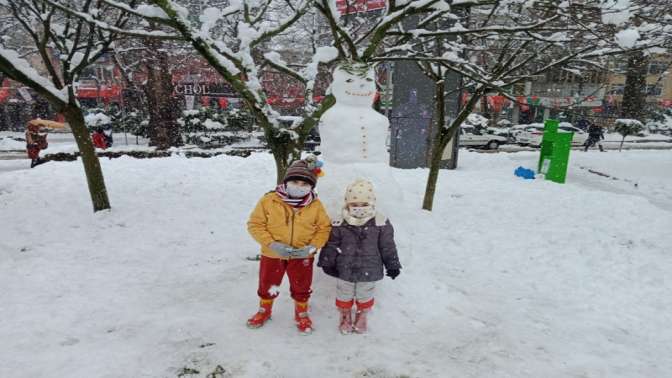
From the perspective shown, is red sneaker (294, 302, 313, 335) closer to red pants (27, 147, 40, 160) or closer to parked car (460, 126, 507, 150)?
red pants (27, 147, 40, 160)

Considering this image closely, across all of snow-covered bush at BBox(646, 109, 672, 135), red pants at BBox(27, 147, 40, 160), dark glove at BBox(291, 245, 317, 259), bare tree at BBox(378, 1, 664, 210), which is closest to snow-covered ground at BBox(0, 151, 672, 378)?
dark glove at BBox(291, 245, 317, 259)

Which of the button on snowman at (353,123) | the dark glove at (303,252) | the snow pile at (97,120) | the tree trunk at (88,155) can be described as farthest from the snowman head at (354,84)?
the snow pile at (97,120)

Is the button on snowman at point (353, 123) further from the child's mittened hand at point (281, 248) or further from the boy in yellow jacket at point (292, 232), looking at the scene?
the child's mittened hand at point (281, 248)

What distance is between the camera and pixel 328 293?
12.7 ft

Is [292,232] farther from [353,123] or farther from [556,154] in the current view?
[556,154]

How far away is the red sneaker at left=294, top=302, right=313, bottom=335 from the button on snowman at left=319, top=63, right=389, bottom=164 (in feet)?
4.44

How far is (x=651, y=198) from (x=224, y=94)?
21.6 metres

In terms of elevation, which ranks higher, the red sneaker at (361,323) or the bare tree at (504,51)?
the bare tree at (504,51)

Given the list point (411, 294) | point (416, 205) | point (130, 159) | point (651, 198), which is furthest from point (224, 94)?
point (411, 294)

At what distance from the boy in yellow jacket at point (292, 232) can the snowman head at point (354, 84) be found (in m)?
1.07

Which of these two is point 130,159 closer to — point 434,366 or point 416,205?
point 416,205

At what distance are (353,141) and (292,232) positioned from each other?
114 centimetres

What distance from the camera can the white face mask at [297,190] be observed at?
3.11m

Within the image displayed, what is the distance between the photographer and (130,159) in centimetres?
1048
